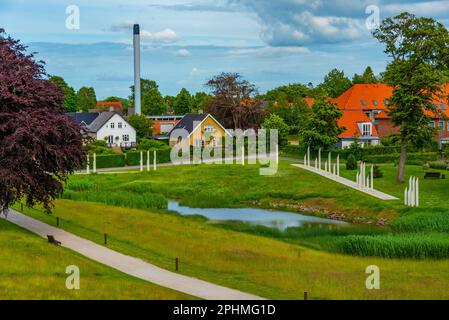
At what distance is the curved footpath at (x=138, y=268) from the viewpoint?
76.8 feet

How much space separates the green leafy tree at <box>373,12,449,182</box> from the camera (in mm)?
50531

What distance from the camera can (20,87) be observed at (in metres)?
32.1

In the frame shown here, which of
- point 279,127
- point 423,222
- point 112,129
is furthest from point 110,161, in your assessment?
point 423,222

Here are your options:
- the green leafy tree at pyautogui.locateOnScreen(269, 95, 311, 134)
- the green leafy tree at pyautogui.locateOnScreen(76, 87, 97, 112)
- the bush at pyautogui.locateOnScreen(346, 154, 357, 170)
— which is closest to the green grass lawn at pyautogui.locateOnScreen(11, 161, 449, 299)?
the bush at pyautogui.locateOnScreen(346, 154, 357, 170)

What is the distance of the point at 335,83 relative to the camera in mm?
131500

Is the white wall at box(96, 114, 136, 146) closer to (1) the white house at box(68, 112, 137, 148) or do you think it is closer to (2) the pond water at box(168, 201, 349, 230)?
(1) the white house at box(68, 112, 137, 148)

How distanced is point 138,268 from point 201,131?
2788 inches

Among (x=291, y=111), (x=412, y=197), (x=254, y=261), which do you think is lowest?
(x=254, y=261)

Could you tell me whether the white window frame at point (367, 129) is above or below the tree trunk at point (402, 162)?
above

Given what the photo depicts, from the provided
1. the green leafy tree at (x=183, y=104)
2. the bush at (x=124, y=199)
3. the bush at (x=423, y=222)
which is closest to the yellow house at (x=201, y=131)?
the bush at (x=124, y=199)

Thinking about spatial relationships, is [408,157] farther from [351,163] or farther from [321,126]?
[351,163]

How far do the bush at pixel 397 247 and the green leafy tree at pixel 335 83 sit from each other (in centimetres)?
9305

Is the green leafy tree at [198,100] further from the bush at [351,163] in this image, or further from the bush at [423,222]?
the bush at [423,222]

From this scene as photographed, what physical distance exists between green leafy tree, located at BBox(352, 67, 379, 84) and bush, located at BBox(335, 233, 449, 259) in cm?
9712
